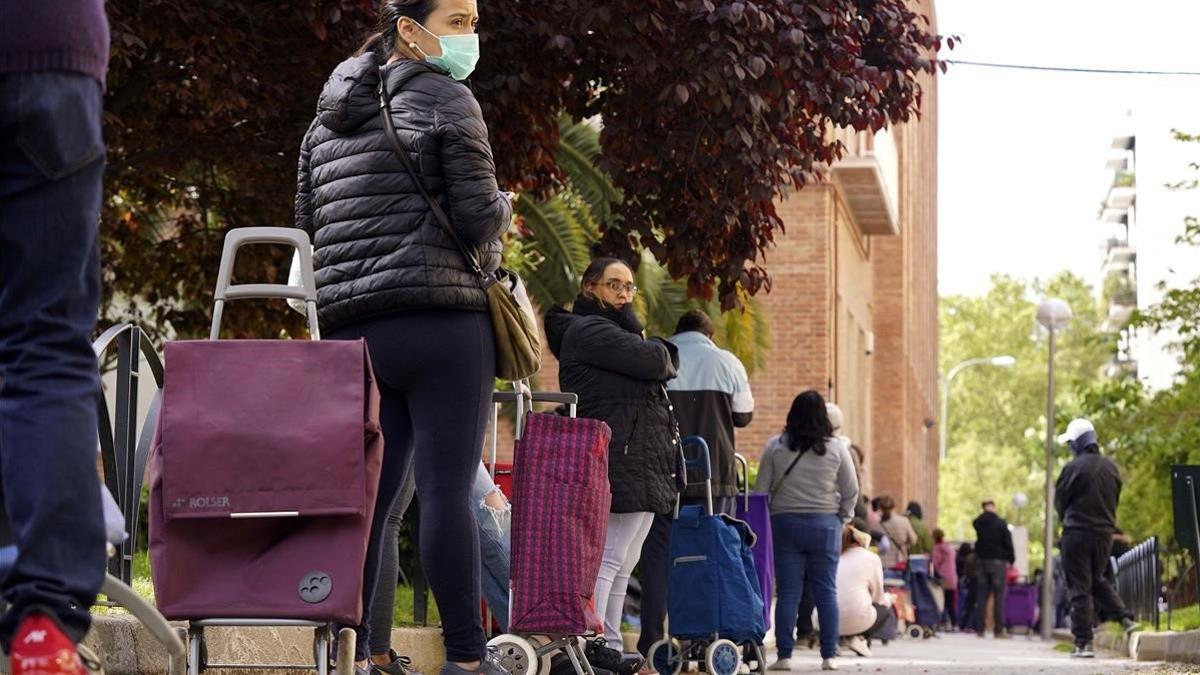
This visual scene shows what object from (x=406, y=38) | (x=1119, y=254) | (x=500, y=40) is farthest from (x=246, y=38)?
(x=1119, y=254)

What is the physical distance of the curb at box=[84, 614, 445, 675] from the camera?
230 inches

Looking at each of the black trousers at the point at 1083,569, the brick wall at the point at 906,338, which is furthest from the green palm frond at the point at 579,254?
the brick wall at the point at 906,338

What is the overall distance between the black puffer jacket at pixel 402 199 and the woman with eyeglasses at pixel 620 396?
116 inches

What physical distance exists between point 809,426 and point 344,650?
7725 mm

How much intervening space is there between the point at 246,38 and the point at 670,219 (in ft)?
8.43

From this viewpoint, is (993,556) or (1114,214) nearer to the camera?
(993,556)

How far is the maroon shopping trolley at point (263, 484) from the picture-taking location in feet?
16.7

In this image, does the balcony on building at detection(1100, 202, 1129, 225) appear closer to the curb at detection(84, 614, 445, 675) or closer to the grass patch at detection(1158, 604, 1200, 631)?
the grass patch at detection(1158, 604, 1200, 631)

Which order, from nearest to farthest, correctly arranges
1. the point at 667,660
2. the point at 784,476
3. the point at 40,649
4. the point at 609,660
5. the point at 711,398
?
1. the point at 40,649
2. the point at 609,660
3. the point at 667,660
4. the point at 711,398
5. the point at 784,476

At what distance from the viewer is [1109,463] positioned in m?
17.5

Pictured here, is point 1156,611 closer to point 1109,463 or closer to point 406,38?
point 1109,463

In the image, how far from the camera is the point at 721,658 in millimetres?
9961

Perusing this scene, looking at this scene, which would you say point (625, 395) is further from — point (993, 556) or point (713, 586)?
point (993, 556)

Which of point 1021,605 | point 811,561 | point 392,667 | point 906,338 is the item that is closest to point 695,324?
point 811,561
